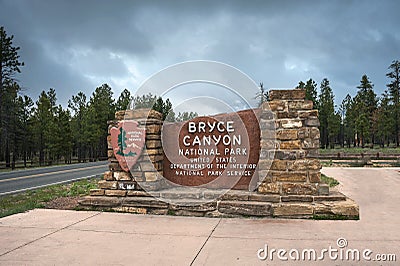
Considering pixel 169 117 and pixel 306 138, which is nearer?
pixel 306 138

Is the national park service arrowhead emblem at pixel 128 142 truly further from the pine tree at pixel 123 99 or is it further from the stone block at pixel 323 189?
the pine tree at pixel 123 99

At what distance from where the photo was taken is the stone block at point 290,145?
562 centimetres

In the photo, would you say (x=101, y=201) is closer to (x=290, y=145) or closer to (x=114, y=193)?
(x=114, y=193)

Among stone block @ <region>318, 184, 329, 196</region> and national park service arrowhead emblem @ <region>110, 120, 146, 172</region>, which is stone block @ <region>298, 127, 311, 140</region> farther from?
national park service arrowhead emblem @ <region>110, 120, 146, 172</region>

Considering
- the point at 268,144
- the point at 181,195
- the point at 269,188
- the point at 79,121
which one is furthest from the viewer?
the point at 79,121

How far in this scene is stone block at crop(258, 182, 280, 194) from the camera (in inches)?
220

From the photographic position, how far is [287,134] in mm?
5648

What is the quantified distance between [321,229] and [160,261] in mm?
2444

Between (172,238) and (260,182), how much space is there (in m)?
2.11

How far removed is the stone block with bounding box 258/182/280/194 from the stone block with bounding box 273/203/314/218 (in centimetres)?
27

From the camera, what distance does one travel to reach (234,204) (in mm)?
5504

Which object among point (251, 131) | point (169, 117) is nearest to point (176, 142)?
point (169, 117)

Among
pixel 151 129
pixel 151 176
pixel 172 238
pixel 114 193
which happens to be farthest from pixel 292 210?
pixel 114 193

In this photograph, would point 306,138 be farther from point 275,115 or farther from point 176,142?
point 176,142
